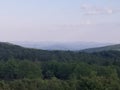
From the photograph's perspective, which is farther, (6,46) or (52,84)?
(6,46)

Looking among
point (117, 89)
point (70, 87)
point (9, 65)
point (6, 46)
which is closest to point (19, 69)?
point (9, 65)

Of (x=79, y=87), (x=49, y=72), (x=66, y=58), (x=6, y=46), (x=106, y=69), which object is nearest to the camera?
(x=79, y=87)

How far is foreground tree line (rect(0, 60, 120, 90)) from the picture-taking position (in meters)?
46.7

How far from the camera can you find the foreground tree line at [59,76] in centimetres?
4672

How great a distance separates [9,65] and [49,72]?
1076 cm

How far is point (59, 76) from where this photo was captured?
84.4 m

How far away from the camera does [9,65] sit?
295ft

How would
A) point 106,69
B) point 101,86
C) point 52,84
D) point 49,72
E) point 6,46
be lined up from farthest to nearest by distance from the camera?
point 6,46 < point 49,72 < point 106,69 < point 52,84 < point 101,86

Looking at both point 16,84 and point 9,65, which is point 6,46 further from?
point 16,84

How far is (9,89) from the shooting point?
53.1 metres

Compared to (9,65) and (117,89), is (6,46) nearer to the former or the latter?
(9,65)

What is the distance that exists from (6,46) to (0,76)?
305ft

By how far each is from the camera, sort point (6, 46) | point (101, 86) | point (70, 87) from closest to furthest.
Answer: point (101, 86), point (70, 87), point (6, 46)

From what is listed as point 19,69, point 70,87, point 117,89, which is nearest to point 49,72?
point 19,69
